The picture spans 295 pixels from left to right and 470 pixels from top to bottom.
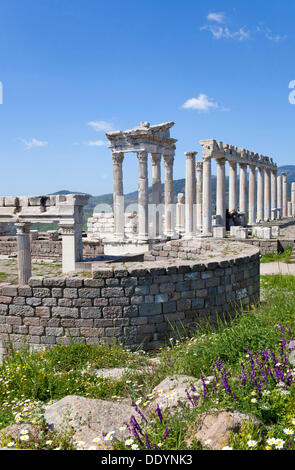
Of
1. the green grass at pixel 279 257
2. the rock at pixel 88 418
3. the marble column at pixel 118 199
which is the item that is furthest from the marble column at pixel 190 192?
the rock at pixel 88 418

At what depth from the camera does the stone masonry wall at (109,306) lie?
7.88 meters

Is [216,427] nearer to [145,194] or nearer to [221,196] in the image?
[145,194]

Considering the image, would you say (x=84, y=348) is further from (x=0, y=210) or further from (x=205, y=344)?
(x=0, y=210)

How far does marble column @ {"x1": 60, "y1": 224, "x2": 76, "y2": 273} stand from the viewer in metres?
16.4

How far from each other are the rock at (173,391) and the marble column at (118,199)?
21.5 metres

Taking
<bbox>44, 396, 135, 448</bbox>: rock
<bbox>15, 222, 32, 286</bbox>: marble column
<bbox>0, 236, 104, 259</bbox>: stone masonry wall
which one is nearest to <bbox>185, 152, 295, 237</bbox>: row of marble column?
<bbox>0, 236, 104, 259</bbox>: stone masonry wall

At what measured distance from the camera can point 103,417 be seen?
12.7 ft

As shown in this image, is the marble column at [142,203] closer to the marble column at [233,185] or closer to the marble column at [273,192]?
the marble column at [233,185]

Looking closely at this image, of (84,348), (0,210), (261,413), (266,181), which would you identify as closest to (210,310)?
(84,348)

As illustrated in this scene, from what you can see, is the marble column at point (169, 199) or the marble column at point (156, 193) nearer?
the marble column at point (156, 193)

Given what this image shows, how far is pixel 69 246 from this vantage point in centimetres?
1662

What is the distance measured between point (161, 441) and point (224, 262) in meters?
5.94

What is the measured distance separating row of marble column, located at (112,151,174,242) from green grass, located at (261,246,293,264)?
8239 mm

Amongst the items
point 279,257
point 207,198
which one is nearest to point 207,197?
point 207,198
